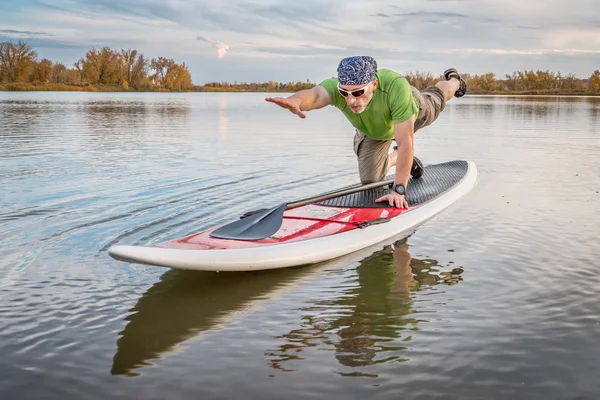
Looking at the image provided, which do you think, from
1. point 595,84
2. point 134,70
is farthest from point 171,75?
point 595,84

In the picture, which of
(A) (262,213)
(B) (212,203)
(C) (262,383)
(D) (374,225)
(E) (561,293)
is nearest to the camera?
(C) (262,383)

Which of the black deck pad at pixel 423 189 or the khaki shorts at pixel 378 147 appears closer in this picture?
the black deck pad at pixel 423 189

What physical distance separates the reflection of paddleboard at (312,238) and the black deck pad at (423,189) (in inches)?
0.4

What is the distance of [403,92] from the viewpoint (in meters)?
6.38

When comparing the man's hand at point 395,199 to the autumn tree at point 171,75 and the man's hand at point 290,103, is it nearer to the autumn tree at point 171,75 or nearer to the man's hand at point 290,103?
the man's hand at point 290,103

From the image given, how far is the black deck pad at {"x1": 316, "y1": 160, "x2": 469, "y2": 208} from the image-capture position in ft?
23.3

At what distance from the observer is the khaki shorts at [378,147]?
785cm

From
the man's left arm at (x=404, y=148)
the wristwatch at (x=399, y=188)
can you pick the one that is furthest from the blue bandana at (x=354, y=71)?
the wristwatch at (x=399, y=188)

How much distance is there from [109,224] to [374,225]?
9.59ft

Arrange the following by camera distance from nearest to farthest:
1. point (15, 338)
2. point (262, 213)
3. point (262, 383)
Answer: point (262, 383)
point (15, 338)
point (262, 213)

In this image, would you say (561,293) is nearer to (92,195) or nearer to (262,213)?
(262,213)

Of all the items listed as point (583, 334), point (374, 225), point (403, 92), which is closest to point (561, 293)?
point (583, 334)

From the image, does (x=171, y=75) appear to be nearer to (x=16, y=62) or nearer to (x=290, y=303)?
(x=16, y=62)

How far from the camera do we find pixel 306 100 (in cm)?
645
